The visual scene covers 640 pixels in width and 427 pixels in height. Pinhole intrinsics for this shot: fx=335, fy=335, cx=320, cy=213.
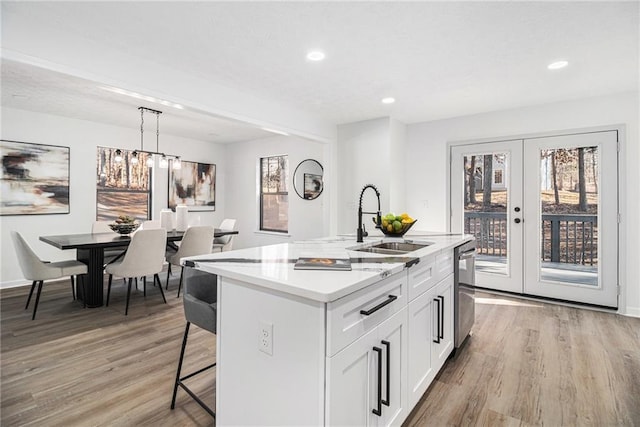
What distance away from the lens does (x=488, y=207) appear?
441 centimetres

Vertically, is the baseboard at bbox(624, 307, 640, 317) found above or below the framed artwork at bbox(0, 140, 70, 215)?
below

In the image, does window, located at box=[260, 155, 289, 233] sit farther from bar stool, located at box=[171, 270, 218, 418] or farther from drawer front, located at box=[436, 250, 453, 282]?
bar stool, located at box=[171, 270, 218, 418]

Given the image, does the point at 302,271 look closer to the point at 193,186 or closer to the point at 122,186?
Result: the point at 122,186

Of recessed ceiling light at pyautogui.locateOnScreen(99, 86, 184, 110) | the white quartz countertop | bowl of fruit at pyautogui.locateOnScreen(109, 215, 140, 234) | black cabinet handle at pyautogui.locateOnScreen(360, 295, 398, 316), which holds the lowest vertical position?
black cabinet handle at pyautogui.locateOnScreen(360, 295, 398, 316)

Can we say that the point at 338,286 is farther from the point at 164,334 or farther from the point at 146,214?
the point at 146,214

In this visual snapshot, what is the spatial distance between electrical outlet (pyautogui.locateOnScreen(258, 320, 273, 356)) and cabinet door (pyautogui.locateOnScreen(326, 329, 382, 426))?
0.27 meters

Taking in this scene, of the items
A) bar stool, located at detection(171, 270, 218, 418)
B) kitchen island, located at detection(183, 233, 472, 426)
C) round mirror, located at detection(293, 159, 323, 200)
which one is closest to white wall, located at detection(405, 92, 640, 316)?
round mirror, located at detection(293, 159, 323, 200)

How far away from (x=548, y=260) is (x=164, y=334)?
14.0 feet

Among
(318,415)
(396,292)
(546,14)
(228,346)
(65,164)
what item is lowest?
(318,415)

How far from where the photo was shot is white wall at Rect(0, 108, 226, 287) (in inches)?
173

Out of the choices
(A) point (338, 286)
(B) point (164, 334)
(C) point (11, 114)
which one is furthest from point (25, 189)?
(A) point (338, 286)

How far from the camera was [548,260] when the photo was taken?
4.00 metres

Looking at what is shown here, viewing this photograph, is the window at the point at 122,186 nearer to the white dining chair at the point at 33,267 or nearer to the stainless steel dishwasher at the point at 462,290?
the white dining chair at the point at 33,267

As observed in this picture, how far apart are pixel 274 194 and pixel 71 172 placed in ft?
10.3
